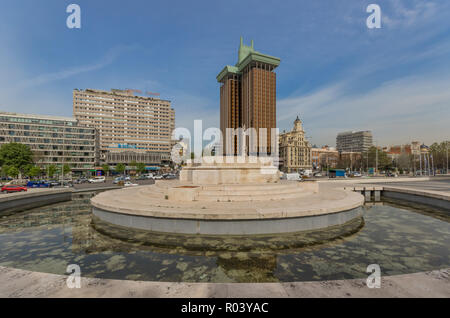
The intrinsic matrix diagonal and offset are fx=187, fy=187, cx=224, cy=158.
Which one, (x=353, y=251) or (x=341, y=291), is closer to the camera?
(x=341, y=291)

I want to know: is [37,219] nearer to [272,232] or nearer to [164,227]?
[164,227]

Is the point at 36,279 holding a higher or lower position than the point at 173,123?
lower

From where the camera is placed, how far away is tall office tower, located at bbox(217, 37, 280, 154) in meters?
110

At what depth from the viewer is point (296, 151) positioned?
99.8m

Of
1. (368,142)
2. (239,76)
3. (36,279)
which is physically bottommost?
(36,279)

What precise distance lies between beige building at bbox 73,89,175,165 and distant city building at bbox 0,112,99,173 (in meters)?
11.8

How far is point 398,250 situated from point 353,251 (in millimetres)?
1702

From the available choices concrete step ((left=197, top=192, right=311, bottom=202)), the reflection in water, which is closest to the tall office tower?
concrete step ((left=197, top=192, right=311, bottom=202))

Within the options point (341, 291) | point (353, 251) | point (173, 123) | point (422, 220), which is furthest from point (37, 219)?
point (173, 123)

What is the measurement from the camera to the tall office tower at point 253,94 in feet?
361

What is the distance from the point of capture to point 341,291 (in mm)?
3562

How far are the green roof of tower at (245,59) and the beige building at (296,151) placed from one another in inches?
1692

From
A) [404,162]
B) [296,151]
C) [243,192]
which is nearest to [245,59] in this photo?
[296,151]

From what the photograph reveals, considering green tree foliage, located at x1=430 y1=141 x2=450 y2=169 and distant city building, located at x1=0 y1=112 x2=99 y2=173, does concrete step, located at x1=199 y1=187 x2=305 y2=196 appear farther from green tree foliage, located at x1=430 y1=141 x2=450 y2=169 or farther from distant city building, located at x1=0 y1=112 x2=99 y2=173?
green tree foliage, located at x1=430 y1=141 x2=450 y2=169
